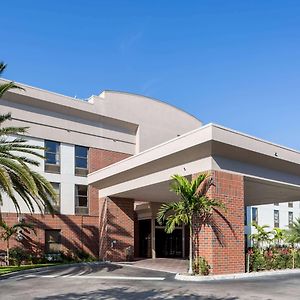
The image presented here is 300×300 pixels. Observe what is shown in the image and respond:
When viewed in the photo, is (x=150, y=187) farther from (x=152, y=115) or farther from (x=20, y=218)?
(x=152, y=115)

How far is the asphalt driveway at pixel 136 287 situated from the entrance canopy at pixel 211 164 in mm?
4737

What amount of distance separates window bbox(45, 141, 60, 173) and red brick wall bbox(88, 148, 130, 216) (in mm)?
2325

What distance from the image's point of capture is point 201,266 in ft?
55.0

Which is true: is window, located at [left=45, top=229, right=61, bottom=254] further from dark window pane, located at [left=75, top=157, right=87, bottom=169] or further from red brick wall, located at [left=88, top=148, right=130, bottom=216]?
dark window pane, located at [left=75, top=157, right=87, bottom=169]

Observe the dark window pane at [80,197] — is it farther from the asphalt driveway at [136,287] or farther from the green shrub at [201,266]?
the green shrub at [201,266]

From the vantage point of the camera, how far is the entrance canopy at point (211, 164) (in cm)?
1723

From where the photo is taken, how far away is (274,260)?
1970 cm

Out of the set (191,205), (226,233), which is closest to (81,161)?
(191,205)

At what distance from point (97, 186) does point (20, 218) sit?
5.29 meters

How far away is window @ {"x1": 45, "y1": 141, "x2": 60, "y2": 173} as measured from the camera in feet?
89.9

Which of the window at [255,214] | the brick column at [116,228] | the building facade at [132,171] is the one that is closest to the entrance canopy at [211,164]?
the building facade at [132,171]

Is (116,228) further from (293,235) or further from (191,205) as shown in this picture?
(293,235)

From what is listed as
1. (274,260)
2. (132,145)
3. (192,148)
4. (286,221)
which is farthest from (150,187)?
(286,221)

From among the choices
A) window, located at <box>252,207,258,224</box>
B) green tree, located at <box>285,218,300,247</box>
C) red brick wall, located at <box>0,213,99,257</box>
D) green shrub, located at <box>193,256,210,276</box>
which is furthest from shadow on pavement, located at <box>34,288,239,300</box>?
window, located at <box>252,207,258,224</box>
